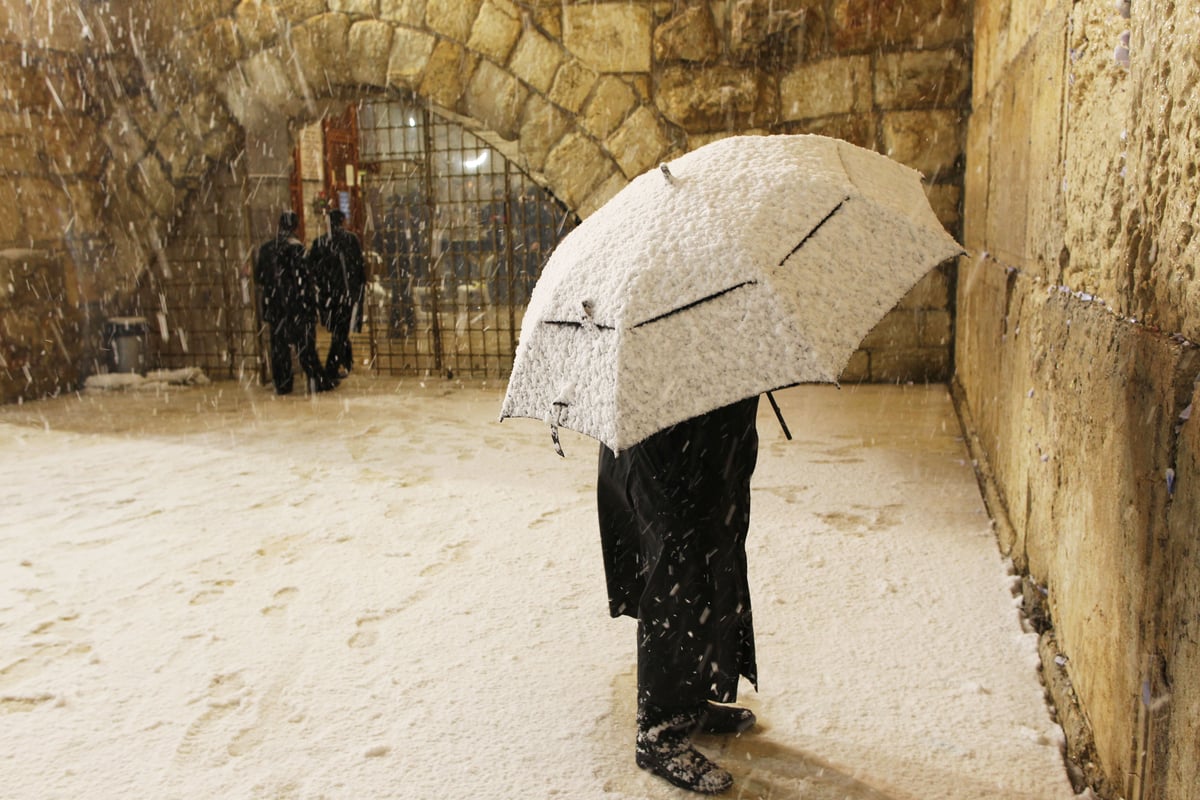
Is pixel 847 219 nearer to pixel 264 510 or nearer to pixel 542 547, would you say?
pixel 542 547

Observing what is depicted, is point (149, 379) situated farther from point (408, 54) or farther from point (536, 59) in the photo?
point (536, 59)

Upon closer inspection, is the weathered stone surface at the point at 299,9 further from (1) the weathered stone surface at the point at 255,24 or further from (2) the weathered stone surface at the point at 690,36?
(2) the weathered stone surface at the point at 690,36

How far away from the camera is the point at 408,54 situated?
6.16 m

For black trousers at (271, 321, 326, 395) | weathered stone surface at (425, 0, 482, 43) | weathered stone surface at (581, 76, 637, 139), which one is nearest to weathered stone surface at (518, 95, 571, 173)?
weathered stone surface at (581, 76, 637, 139)

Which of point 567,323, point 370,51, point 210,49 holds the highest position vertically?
point 210,49

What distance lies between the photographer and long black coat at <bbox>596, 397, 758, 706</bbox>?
5.53 ft

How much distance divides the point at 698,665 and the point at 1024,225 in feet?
5.78

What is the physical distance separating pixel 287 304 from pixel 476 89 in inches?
75.7

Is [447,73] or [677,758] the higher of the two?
[447,73]

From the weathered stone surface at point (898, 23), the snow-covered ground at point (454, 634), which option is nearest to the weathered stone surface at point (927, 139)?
the weathered stone surface at point (898, 23)

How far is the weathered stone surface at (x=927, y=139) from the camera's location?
5438 millimetres

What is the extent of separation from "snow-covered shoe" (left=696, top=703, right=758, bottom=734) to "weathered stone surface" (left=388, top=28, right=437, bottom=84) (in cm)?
526

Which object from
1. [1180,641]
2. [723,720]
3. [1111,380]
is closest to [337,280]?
[723,720]

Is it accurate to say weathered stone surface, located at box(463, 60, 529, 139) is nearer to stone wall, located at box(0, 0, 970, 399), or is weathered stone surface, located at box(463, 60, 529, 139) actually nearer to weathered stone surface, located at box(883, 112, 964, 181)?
stone wall, located at box(0, 0, 970, 399)
